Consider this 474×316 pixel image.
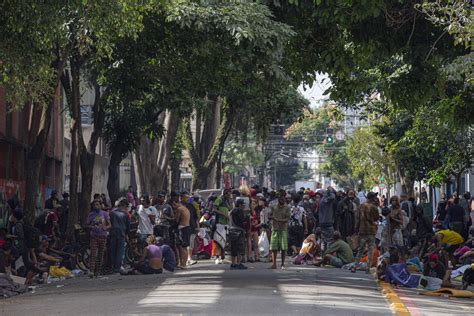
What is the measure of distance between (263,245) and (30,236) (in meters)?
8.15

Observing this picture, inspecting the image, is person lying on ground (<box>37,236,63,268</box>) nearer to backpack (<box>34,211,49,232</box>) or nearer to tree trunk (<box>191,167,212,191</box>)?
backpack (<box>34,211,49,232</box>)

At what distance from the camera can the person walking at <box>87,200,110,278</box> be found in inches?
884

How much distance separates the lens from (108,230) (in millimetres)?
22781

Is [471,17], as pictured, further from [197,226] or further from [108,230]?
[197,226]

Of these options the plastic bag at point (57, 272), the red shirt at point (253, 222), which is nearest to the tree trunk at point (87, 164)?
the red shirt at point (253, 222)

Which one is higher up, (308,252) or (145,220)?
(145,220)

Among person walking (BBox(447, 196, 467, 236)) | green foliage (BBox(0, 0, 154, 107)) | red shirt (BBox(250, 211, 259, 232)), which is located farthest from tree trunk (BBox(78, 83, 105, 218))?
green foliage (BBox(0, 0, 154, 107))

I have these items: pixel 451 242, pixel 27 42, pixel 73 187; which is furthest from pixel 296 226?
pixel 27 42

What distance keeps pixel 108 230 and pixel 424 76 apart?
783 cm

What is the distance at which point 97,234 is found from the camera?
22.6 metres

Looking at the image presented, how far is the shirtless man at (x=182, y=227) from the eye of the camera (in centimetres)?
2462

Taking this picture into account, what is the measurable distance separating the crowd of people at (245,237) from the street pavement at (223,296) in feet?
2.53

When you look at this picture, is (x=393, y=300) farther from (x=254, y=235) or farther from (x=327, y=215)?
(x=327, y=215)

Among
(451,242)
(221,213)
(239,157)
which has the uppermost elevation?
(239,157)
